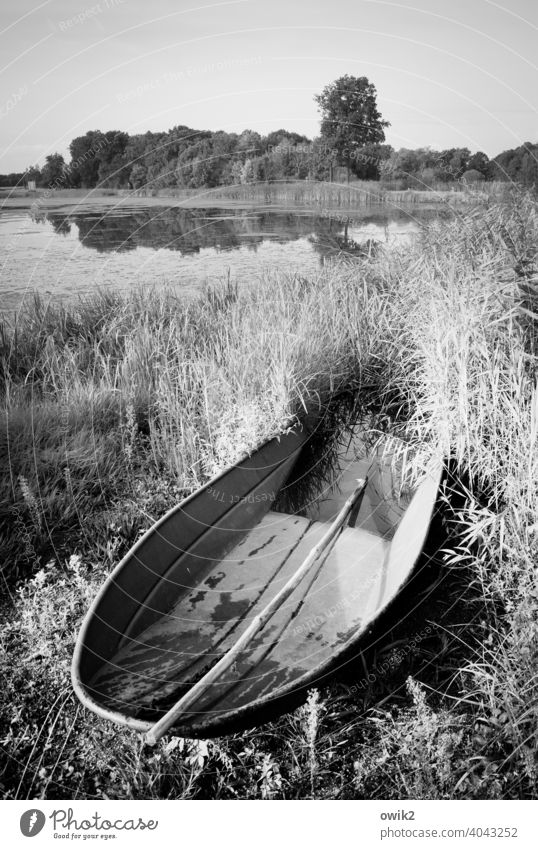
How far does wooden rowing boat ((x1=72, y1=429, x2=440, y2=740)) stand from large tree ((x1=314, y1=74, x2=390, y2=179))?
411cm

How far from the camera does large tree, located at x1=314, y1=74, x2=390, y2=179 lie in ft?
20.2

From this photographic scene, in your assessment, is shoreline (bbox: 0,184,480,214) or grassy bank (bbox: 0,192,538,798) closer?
grassy bank (bbox: 0,192,538,798)

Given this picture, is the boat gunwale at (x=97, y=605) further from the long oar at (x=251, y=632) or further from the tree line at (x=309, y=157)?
the tree line at (x=309, y=157)

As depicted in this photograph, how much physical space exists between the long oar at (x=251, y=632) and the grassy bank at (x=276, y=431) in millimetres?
231

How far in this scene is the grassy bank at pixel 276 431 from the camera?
6.75 feet

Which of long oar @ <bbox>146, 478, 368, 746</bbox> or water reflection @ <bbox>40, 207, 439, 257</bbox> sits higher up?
water reflection @ <bbox>40, 207, 439, 257</bbox>

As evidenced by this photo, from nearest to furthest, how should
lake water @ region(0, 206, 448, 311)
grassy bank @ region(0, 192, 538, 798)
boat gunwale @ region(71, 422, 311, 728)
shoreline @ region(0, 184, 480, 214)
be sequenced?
boat gunwale @ region(71, 422, 311, 728)
grassy bank @ region(0, 192, 538, 798)
lake water @ region(0, 206, 448, 311)
shoreline @ region(0, 184, 480, 214)

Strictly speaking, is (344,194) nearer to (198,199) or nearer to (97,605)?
(198,199)

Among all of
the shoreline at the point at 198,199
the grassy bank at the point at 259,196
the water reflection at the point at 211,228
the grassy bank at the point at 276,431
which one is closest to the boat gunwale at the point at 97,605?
the grassy bank at the point at 276,431

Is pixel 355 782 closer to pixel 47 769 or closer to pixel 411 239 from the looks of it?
pixel 47 769

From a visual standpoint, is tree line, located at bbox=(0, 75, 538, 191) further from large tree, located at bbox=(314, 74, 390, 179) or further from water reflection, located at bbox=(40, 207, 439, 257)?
water reflection, located at bbox=(40, 207, 439, 257)

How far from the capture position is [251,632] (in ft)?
7.72

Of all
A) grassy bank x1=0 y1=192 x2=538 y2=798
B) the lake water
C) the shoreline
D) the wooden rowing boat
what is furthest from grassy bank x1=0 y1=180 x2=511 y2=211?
the wooden rowing boat
